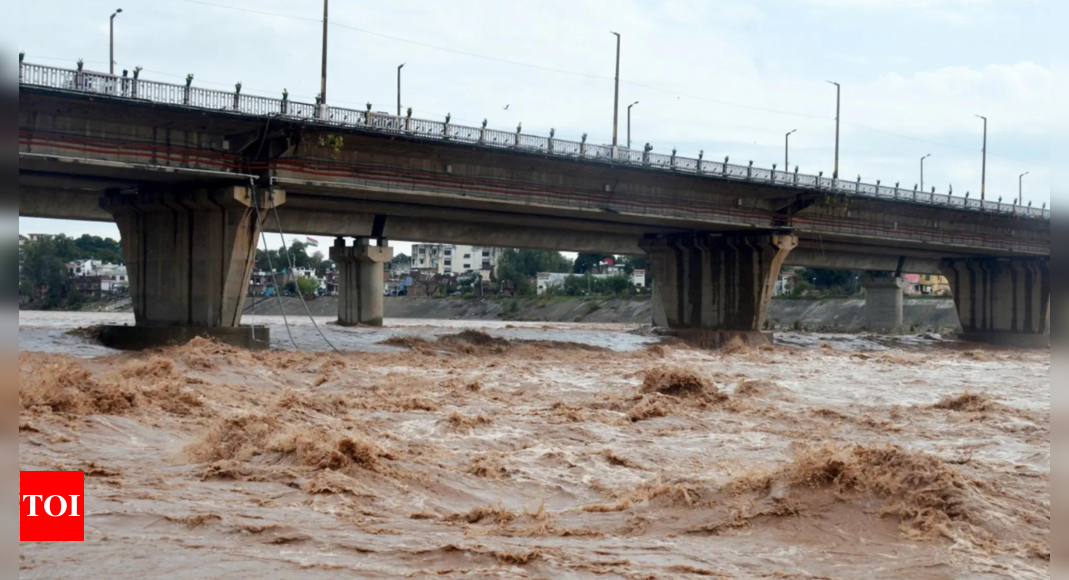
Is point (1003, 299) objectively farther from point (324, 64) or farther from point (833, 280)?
point (324, 64)

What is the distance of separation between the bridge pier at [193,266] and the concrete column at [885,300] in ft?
224

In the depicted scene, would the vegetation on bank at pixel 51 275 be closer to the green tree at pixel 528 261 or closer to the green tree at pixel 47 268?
the green tree at pixel 47 268

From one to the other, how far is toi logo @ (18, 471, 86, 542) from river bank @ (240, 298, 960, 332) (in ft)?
311

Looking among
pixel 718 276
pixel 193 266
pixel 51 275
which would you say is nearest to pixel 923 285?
pixel 718 276

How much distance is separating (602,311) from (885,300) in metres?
36.6

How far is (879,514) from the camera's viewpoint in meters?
13.1

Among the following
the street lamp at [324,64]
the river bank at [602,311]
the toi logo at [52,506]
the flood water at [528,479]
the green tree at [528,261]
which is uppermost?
the street lamp at [324,64]

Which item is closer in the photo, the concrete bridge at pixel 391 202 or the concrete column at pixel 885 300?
the concrete bridge at pixel 391 202

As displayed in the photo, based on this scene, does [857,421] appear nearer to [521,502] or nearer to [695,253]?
[521,502]

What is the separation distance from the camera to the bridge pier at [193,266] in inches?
1580

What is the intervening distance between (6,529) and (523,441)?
13.2 m

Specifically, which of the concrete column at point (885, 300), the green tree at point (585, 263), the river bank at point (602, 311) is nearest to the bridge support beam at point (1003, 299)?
the concrete column at point (885, 300)

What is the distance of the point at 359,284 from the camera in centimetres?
6269

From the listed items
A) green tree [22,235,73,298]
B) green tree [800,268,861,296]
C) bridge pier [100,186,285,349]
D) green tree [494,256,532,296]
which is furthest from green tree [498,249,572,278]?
bridge pier [100,186,285,349]
